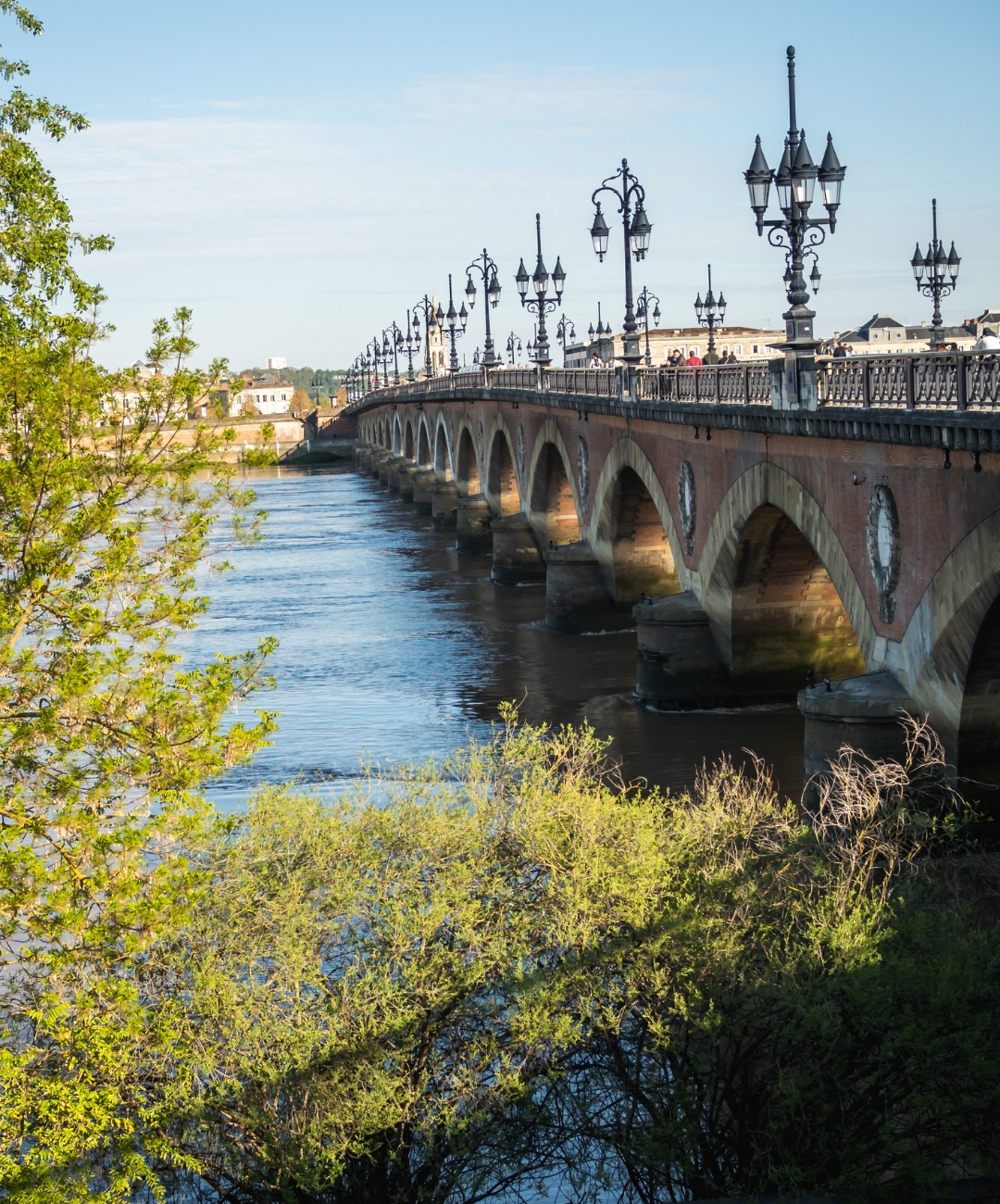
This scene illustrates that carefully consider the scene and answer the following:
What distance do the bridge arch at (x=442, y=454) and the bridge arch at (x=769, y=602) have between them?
44566 millimetres

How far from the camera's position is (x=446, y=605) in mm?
39812

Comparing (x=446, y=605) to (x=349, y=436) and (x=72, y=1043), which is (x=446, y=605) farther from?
(x=349, y=436)

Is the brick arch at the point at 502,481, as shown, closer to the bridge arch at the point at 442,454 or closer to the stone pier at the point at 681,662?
the bridge arch at the point at 442,454

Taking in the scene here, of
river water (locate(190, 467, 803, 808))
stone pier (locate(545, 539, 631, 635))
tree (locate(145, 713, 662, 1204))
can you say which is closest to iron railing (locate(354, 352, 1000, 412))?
stone pier (locate(545, 539, 631, 635))

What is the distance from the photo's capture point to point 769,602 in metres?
25.2

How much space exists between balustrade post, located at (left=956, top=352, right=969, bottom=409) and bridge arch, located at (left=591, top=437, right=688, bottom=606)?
17.2 meters

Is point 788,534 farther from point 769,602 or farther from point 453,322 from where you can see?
point 453,322

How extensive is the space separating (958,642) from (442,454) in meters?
58.1

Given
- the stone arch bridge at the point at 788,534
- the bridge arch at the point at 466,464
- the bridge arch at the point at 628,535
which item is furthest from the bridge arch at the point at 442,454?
the bridge arch at the point at 628,535

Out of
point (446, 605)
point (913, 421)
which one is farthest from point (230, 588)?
point (913, 421)

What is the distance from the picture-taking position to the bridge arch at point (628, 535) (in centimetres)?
3322

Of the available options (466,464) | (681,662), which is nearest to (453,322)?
(466,464)

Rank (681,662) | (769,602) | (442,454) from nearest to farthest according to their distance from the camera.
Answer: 1. (769,602)
2. (681,662)
3. (442,454)

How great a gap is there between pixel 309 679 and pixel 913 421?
16414 millimetres
